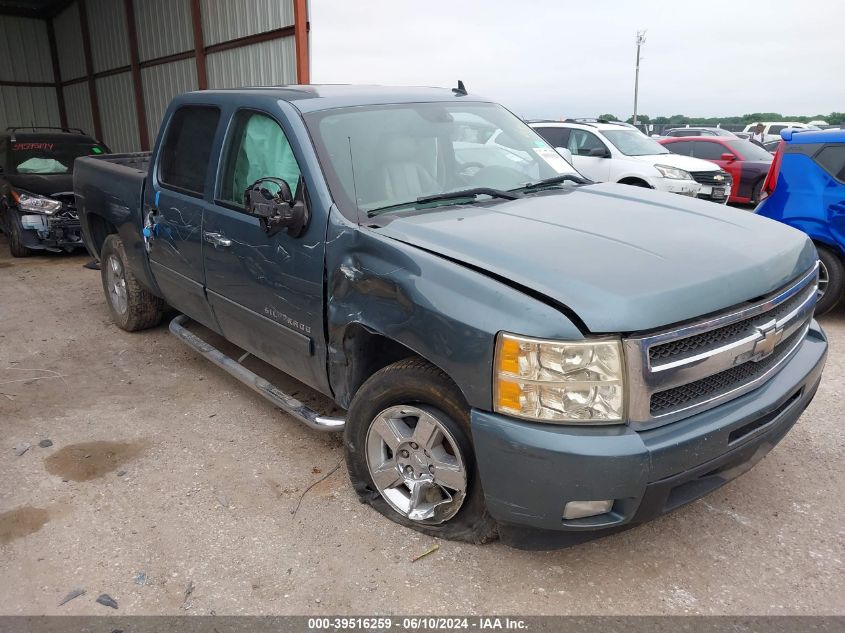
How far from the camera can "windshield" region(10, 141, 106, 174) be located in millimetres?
9406

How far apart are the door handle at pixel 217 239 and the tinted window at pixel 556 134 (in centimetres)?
900

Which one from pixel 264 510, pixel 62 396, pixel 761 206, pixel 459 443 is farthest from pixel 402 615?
pixel 761 206

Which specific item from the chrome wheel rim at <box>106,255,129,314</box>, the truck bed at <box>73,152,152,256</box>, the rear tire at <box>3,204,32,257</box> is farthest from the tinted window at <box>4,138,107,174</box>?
the chrome wheel rim at <box>106,255,129,314</box>

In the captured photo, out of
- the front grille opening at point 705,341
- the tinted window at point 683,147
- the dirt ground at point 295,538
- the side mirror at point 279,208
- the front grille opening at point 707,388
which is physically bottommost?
the dirt ground at point 295,538

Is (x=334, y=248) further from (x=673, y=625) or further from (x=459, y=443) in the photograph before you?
(x=673, y=625)

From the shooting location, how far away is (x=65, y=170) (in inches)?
377

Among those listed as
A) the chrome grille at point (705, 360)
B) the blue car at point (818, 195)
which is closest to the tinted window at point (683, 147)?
the blue car at point (818, 195)

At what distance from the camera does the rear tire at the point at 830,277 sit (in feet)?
18.1

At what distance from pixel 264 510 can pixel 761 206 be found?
16.9 feet

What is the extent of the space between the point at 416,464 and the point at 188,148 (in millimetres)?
2650

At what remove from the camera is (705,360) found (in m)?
2.31

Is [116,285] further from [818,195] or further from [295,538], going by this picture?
[818,195]

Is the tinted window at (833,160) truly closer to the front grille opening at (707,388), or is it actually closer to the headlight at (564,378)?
the front grille opening at (707,388)

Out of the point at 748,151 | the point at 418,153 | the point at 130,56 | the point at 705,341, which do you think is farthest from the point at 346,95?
the point at 130,56
